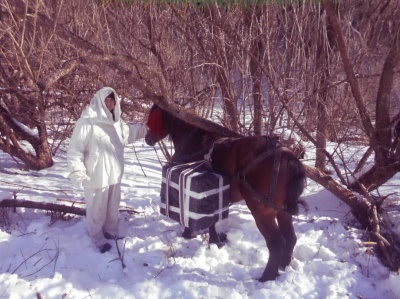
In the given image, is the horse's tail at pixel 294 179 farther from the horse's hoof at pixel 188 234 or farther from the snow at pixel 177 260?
the horse's hoof at pixel 188 234

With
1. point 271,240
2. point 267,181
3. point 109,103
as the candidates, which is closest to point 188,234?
point 271,240

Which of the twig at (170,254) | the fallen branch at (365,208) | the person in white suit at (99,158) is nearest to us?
the twig at (170,254)

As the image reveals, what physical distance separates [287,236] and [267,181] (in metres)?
0.69

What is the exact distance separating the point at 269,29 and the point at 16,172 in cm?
518

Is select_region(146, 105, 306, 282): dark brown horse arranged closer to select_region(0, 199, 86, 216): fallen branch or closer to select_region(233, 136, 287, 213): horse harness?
select_region(233, 136, 287, 213): horse harness

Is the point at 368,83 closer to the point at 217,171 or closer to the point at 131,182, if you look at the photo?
the point at 217,171

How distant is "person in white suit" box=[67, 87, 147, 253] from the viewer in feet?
12.8

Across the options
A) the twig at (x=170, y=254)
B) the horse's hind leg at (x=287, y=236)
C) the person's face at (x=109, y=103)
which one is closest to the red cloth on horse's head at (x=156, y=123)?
the person's face at (x=109, y=103)

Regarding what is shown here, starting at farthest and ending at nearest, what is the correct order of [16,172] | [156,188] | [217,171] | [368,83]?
[16,172]
[156,188]
[368,83]
[217,171]

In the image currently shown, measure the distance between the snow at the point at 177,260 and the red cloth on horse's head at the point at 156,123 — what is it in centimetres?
122

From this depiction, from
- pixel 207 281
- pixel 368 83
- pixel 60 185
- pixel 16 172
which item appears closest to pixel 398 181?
pixel 368 83

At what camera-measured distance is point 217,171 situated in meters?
3.93

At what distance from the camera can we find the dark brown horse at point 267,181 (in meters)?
3.58

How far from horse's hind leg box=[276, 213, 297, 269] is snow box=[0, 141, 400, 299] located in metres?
0.09
